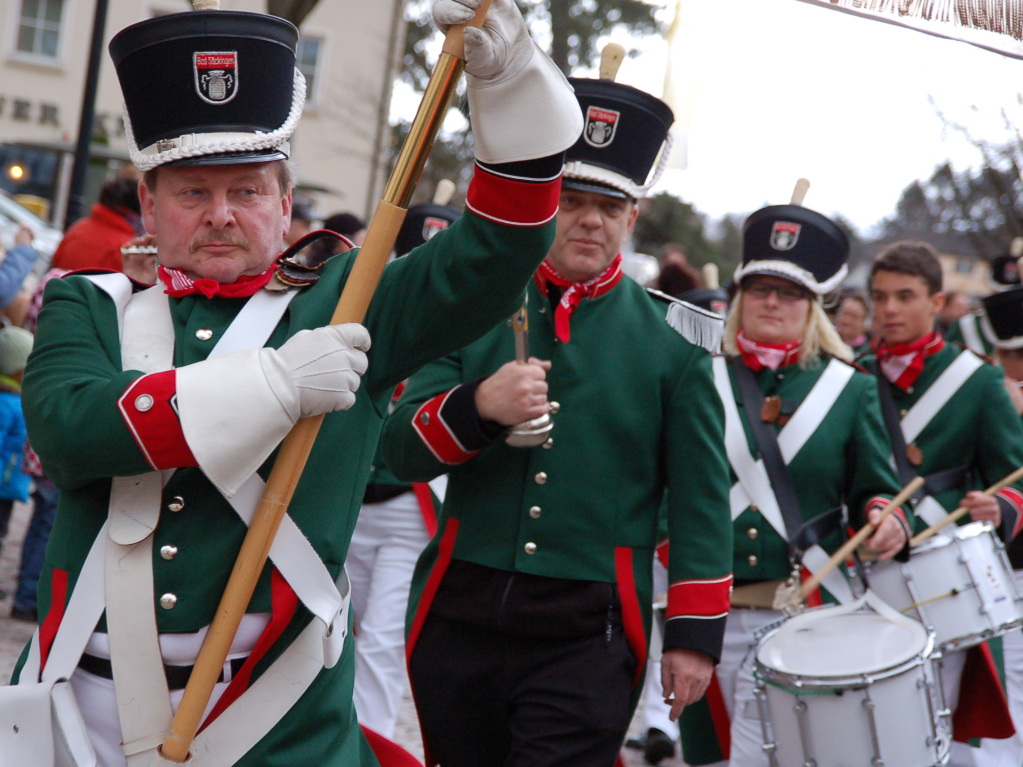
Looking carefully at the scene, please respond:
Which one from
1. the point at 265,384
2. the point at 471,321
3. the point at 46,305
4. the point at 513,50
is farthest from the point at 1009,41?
the point at 46,305

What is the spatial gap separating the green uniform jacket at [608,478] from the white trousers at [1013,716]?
2590 millimetres

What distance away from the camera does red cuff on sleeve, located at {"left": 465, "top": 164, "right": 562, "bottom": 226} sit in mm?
2283

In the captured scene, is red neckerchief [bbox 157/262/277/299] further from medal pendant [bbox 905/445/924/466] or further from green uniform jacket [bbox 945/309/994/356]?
green uniform jacket [bbox 945/309/994/356]

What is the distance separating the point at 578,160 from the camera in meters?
3.59

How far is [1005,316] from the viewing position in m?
6.79

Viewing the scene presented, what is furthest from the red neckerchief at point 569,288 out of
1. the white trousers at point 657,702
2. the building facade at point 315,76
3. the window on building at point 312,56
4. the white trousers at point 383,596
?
the window on building at point 312,56

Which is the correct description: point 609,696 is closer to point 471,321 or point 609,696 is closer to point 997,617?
point 471,321

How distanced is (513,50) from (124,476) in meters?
0.95

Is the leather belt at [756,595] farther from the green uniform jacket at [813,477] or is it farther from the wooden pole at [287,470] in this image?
the wooden pole at [287,470]

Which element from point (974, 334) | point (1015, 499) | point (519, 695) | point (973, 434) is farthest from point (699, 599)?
point (974, 334)

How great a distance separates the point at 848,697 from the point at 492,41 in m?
2.43

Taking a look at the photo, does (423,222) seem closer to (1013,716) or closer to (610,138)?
(610,138)

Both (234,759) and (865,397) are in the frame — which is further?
(865,397)

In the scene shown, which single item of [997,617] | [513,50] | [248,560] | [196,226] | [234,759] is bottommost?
[997,617]
